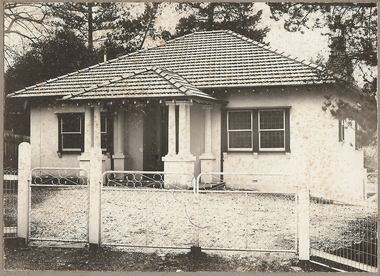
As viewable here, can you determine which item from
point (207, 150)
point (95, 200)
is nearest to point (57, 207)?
point (95, 200)

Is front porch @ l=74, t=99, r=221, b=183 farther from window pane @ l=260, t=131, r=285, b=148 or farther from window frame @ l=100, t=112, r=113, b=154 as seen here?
window pane @ l=260, t=131, r=285, b=148

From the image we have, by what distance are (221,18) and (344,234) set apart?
10.7 ft

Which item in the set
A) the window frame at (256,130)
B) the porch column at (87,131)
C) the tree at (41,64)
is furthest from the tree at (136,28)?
the window frame at (256,130)

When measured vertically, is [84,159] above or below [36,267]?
above

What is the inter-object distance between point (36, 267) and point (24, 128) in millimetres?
1883

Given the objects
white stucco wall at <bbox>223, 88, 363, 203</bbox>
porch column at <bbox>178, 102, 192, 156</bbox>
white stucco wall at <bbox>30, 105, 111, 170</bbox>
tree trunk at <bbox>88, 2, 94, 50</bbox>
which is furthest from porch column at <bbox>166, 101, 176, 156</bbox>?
tree trunk at <bbox>88, 2, 94, 50</bbox>

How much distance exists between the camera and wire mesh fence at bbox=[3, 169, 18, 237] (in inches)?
224

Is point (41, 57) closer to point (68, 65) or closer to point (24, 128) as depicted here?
point (68, 65)

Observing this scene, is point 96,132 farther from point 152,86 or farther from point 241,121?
point 241,121

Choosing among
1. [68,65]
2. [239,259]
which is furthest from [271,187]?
[68,65]

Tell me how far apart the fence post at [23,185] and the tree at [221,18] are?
2608 mm

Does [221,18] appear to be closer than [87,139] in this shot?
Yes

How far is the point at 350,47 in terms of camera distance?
557 cm

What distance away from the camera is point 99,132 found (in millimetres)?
7562
